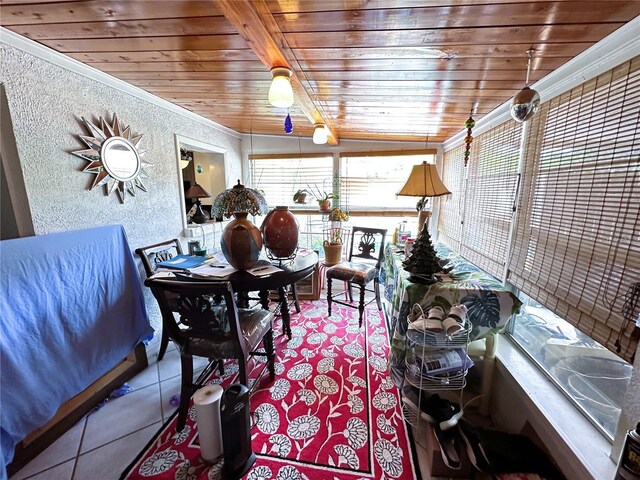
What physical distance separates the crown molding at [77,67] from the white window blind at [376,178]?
2.11 metres

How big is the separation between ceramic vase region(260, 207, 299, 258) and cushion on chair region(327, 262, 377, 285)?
1.09 m

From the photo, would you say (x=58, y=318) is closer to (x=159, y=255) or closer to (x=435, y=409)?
(x=159, y=255)

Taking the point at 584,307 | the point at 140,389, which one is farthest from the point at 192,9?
the point at 140,389

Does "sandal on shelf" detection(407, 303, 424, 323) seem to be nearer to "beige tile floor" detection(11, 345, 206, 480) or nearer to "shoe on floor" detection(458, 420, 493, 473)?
"shoe on floor" detection(458, 420, 493, 473)

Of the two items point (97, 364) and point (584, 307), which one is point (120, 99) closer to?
point (97, 364)

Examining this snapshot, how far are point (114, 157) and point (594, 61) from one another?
2942 millimetres

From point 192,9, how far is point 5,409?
205 cm

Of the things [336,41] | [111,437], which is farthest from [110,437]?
[336,41]

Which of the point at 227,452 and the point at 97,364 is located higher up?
the point at 97,364

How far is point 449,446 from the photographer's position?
130 centimetres

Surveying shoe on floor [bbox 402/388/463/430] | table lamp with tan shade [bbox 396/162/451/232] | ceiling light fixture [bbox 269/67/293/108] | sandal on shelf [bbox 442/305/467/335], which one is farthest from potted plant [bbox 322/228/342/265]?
ceiling light fixture [bbox 269/67/293/108]

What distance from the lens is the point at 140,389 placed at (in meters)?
1.92

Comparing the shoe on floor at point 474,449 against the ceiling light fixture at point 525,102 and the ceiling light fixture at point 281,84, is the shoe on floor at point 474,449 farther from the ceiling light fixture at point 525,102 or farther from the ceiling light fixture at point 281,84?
the ceiling light fixture at point 281,84

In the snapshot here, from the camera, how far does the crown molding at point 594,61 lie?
100cm
